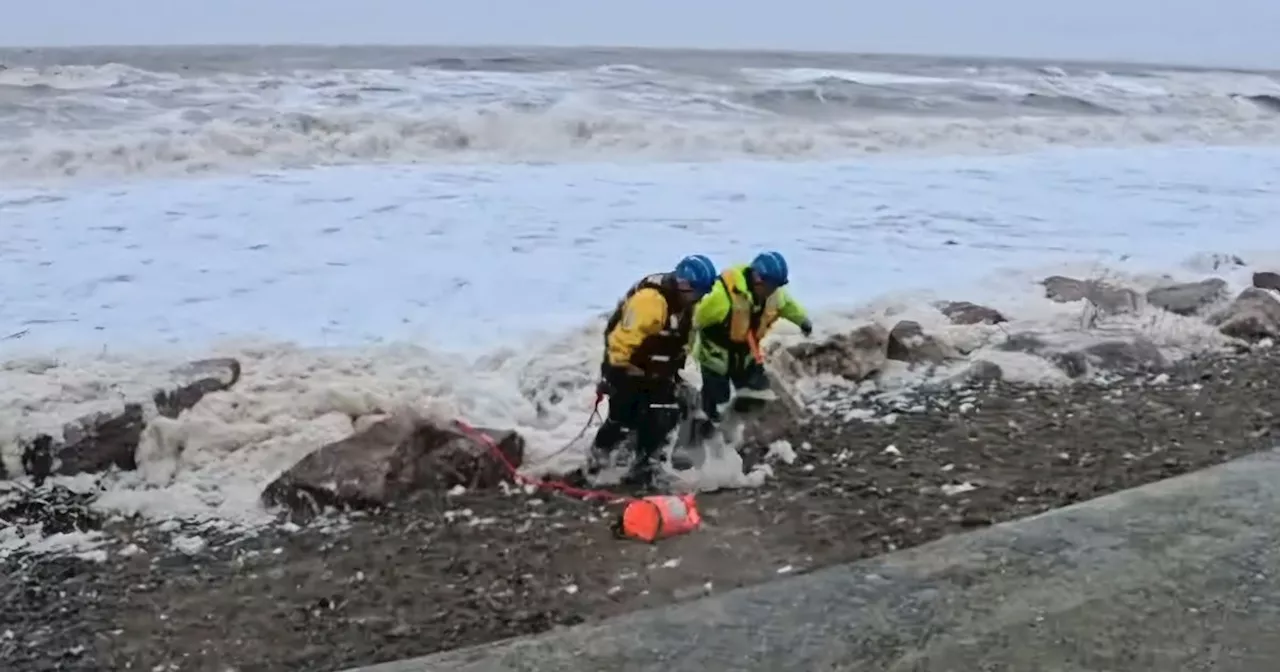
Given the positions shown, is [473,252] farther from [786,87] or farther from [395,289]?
[786,87]

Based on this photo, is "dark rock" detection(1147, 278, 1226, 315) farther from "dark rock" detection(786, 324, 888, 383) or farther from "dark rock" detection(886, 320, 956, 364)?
"dark rock" detection(786, 324, 888, 383)

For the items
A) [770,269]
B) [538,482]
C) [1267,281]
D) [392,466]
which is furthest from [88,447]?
[1267,281]

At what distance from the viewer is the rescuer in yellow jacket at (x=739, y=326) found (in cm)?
615

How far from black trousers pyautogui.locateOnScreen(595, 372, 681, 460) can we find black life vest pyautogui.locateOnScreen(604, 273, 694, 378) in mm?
82

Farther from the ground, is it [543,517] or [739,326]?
[739,326]

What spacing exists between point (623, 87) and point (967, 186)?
11385 mm

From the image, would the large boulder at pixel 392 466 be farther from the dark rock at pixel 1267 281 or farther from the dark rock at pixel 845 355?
the dark rock at pixel 1267 281

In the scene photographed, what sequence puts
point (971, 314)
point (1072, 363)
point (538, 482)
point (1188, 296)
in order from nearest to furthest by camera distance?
point (538, 482) → point (1072, 363) → point (971, 314) → point (1188, 296)

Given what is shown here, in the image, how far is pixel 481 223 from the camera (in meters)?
12.9

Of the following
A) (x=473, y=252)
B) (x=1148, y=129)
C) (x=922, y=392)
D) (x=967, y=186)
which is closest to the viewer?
(x=922, y=392)

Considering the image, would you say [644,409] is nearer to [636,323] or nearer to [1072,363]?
[636,323]

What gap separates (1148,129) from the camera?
24.2m

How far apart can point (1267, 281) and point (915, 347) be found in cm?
392

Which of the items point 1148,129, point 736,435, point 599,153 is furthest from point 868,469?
point 1148,129
